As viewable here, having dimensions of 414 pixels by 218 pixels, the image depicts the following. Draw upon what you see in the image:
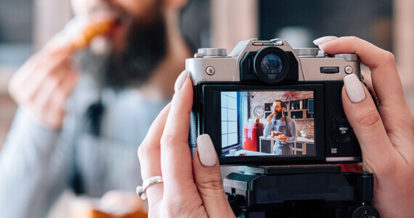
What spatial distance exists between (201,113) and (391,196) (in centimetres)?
24

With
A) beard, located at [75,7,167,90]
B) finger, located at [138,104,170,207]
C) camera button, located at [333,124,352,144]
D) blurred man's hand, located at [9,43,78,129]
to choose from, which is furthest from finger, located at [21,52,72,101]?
camera button, located at [333,124,352,144]

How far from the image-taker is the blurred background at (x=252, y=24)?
4.88 ft

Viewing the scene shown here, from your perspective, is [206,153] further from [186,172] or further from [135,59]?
[135,59]

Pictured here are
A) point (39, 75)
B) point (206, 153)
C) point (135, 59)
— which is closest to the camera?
point (206, 153)

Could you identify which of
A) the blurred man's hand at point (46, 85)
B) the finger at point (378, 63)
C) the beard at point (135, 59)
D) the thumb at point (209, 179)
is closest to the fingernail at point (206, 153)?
the thumb at point (209, 179)

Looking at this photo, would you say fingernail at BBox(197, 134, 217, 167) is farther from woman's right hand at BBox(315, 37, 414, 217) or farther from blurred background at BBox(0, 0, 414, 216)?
blurred background at BBox(0, 0, 414, 216)

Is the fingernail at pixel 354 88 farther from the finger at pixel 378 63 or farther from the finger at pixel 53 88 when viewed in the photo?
the finger at pixel 53 88

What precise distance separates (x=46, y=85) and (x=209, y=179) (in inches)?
34.5

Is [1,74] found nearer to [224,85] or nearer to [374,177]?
[224,85]

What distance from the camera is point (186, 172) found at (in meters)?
0.51

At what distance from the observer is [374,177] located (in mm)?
566

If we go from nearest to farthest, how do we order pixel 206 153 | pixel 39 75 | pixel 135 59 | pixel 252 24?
pixel 206 153
pixel 39 75
pixel 135 59
pixel 252 24

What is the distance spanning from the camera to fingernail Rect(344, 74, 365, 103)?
21.3 inches

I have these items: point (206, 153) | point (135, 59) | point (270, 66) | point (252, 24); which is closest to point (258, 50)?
point (270, 66)
